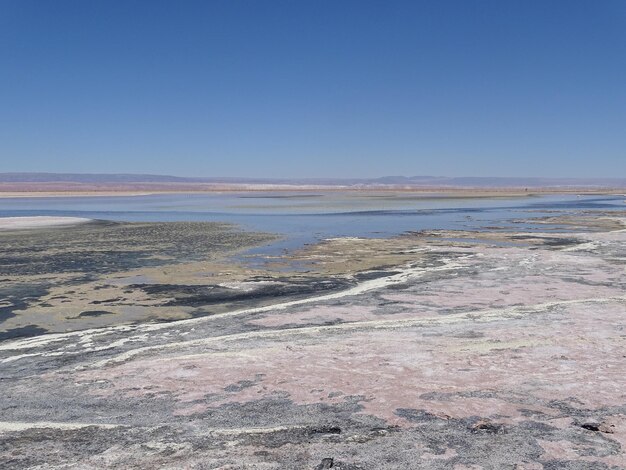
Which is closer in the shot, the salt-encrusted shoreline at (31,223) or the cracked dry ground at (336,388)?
the cracked dry ground at (336,388)

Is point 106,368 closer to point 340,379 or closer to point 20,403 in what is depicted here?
point 20,403

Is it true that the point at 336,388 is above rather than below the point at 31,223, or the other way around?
above

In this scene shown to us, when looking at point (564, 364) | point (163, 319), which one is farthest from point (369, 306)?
point (564, 364)

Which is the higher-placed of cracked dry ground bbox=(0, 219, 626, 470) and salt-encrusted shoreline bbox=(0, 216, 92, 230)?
cracked dry ground bbox=(0, 219, 626, 470)

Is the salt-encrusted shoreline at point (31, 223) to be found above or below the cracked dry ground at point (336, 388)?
below

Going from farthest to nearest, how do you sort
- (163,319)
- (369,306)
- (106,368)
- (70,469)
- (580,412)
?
1. (369,306)
2. (163,319)
3. (106,368)
4. (580,412)
5. (70,469)

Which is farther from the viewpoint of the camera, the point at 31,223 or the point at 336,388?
the point at 31,223

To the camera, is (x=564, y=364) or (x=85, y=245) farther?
(x=85, y=245)

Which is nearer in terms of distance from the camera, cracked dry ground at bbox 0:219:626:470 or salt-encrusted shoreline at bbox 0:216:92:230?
cracked dry ground at bbox 0:219:626:470
